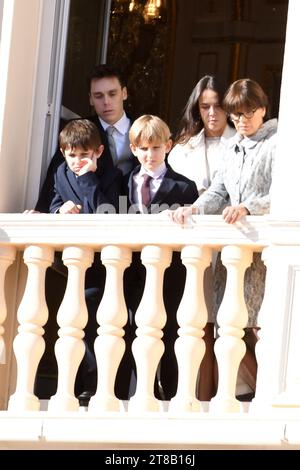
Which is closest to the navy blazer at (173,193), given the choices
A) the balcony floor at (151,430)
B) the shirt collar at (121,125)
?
the shirt collar at (121,125)

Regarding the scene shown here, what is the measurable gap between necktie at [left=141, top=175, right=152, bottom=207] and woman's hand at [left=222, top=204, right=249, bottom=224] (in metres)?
0.63

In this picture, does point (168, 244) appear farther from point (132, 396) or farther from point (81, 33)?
point (81, 33)

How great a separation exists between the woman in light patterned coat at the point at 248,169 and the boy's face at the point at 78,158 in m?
0.56

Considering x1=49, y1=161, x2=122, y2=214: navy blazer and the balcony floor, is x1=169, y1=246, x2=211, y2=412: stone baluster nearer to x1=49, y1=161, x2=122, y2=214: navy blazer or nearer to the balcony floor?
the balcony floor

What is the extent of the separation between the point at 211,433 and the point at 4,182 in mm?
1644

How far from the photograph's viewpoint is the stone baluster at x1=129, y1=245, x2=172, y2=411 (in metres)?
6.93

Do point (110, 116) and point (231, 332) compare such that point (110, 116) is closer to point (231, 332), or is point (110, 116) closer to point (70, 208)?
point (70, 208)

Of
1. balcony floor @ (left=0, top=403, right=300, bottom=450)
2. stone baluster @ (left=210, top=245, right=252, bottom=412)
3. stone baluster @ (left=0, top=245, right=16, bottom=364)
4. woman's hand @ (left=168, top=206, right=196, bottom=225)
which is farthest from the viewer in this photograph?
stone baluster @ (left=0, top=245, right=16, bottom=364)

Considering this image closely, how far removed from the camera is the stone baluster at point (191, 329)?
6.88 meters

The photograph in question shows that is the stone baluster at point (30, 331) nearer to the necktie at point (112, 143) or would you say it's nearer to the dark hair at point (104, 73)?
the necktie at point (112, 143)

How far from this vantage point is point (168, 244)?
23.0 ft

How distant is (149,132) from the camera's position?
7312mm

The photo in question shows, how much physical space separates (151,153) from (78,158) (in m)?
0.36

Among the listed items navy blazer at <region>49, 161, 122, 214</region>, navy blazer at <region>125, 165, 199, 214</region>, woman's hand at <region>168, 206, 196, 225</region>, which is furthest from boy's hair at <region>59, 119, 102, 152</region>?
woman's hand at <region>168, 206, 196, 225</region>
